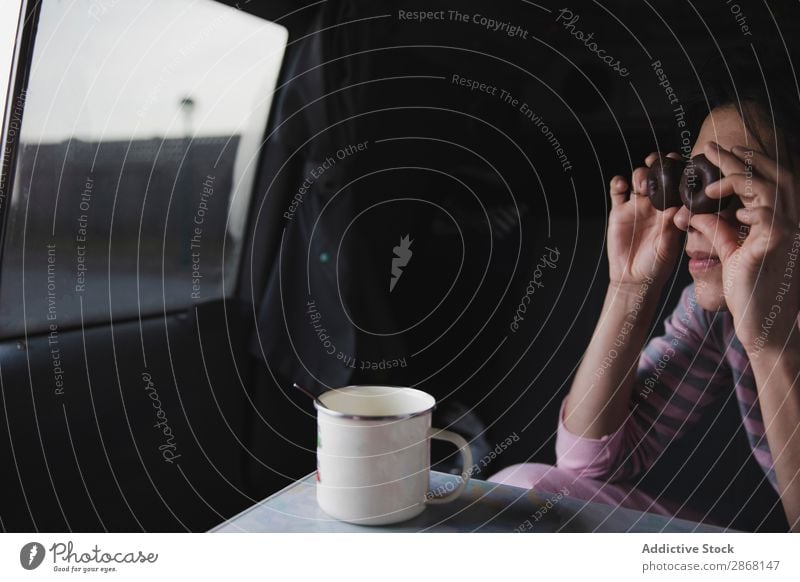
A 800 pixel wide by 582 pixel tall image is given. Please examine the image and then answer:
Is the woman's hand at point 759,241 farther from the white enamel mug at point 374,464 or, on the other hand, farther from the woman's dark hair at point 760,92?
the white enamel mug at point 374,464

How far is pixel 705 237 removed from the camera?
49 cm

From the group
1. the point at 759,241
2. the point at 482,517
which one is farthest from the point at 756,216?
the point at 482,517

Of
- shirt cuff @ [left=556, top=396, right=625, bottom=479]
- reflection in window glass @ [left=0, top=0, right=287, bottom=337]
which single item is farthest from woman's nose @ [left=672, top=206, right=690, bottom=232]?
reflection in window glass @ [left=0, top=0, right=287, bottom=337]

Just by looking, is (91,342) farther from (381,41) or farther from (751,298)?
(751,298)

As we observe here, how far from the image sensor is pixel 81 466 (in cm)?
55

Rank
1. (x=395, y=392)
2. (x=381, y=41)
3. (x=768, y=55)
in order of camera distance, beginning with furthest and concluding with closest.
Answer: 1. (x=381, y=41)
2. (x=768, y=55)
3. (x=395, y=392)

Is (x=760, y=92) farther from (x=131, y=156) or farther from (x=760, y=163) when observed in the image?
(x=131, y=156)

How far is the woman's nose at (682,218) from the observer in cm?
49

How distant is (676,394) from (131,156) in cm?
54

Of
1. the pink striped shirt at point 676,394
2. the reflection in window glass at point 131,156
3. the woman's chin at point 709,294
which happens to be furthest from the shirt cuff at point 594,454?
the reflection in window glass at point 131,156

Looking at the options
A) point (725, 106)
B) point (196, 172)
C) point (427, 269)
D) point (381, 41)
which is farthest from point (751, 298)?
point (196, 172)

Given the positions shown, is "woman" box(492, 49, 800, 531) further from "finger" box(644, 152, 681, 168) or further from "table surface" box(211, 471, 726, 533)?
"table surface" box(211, 471, 726, 533)

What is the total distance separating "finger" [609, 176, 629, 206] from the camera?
54 cm

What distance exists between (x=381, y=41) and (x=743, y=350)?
1.42ft
